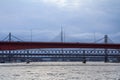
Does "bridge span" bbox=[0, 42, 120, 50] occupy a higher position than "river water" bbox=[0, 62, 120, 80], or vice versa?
"bridge span" bbox=[0, 42, 120, 50]

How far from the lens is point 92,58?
178m

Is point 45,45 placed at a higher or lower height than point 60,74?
higher

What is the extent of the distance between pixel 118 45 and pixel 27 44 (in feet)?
69.8

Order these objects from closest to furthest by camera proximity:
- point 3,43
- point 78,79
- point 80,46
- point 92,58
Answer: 1. point 78,79
2. point 3,43
3. point 80,46
4. point 92,58

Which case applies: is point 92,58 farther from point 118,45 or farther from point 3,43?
point 3,43

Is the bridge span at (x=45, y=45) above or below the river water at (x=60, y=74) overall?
above

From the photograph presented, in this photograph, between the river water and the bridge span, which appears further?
the bridge span

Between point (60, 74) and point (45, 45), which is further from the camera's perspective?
point (45, 45)

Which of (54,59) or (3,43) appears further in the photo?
(54,59)

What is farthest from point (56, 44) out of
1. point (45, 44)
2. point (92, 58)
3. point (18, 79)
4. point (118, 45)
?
point (92, 58)

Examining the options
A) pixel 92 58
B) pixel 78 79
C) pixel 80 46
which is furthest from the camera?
pixel 92 58

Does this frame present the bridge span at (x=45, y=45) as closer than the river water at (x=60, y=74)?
No

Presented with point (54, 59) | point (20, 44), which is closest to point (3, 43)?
point (20, 44)

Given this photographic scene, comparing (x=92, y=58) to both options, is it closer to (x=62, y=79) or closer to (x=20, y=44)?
(x=20, y=44)
